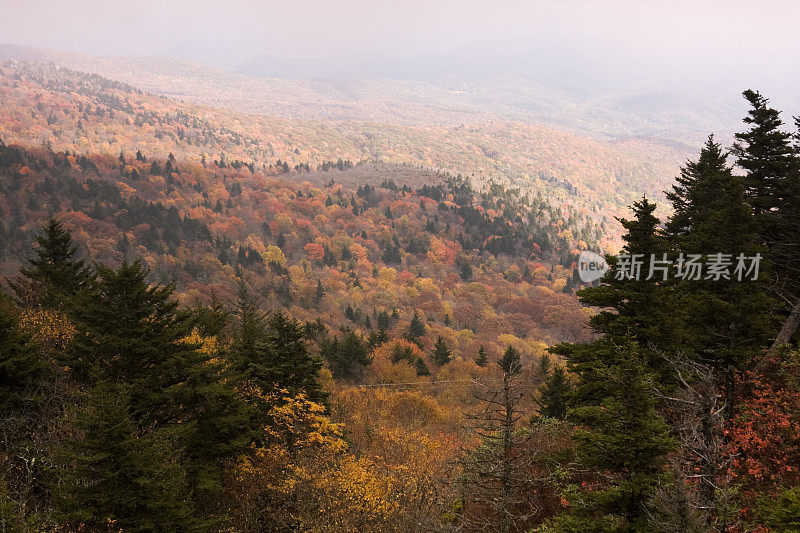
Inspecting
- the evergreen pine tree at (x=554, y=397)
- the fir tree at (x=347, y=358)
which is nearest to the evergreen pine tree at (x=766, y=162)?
the evergreen pine tree at (x=554, y=397)

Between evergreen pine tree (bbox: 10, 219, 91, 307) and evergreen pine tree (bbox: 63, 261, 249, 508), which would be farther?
evergreen pine tree (bbox: 10, 219, 91, 307)

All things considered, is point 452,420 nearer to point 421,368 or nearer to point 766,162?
point 421,368

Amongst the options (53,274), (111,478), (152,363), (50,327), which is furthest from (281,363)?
(53,274)

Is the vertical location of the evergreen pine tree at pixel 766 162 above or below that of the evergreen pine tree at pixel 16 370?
above

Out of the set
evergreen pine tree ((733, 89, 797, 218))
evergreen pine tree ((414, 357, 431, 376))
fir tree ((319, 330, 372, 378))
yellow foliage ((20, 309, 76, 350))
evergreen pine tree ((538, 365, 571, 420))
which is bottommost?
evergreen pine tree ((414, 357, 431, 376))

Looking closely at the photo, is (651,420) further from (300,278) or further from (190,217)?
(190,217)

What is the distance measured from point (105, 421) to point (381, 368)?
182 feet

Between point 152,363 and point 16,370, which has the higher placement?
point 152,363

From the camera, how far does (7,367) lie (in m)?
21.7

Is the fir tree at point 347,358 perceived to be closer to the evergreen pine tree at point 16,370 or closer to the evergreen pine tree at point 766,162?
the evergreen pine tree at point 16,370

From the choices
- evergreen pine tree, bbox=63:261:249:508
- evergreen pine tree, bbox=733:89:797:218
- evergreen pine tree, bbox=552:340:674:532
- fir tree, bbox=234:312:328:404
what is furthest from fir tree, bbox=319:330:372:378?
evergreen pine tree, bbox=552:340:674:532

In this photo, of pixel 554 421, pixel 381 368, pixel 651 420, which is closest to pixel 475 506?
pixel 554 421

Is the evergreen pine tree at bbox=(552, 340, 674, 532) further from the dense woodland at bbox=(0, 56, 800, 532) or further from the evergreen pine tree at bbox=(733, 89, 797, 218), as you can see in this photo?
the evergreen pine tree at bbox=(733, 89, 797, 218)

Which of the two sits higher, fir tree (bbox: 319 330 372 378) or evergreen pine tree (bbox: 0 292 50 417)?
evergreen pine tree (bbox: 0 292 50 417)
